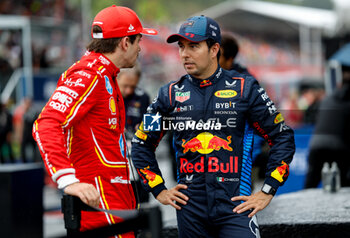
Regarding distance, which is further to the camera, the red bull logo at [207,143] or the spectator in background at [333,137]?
the spectator in background at [333,137]

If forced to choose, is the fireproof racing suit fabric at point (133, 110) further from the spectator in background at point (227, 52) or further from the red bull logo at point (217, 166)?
the red bull logo at point (217, 166)

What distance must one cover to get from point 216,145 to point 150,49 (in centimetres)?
2938

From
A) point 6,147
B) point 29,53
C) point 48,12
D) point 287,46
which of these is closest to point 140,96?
point 6,147

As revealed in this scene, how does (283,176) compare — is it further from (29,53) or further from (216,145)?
(29,53)

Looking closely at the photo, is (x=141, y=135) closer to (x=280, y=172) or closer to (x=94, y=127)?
(x=94, y=127)

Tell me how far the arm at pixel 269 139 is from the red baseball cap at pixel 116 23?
0.72 meters

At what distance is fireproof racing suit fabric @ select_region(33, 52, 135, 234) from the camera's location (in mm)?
2621

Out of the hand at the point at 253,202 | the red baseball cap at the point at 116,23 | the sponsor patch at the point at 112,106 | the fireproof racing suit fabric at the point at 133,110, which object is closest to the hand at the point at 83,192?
the sponsor patch at the point at 112,106

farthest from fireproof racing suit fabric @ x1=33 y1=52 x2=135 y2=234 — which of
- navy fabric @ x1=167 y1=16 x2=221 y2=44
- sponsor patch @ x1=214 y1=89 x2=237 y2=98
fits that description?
sponsor patch @ x1=214 y1=89 x2=237 y2=98

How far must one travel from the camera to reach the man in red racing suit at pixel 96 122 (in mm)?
2484

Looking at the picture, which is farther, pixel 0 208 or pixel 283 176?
pixel 0 208

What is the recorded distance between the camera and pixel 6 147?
13.3m

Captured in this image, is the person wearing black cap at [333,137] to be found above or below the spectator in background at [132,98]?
below

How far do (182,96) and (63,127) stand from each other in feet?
2.52
